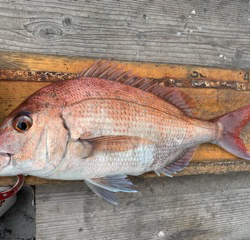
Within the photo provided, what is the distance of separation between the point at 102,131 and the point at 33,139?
35 centimetres

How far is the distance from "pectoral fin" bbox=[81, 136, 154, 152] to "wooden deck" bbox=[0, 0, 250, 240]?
1.79ft

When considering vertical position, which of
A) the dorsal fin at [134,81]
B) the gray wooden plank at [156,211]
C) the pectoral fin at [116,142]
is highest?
the dorsal fin at [134,81]

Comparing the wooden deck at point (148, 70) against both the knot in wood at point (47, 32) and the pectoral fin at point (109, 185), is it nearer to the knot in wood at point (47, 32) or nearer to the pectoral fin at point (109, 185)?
the knot in wood at point (47, 32)

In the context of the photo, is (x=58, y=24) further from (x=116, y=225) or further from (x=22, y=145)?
(x=116, y=225)

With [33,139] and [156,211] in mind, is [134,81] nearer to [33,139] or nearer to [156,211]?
[33,139]

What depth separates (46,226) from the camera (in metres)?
1.84

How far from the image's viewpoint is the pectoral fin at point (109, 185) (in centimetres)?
156

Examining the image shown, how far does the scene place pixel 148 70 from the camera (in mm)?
1933

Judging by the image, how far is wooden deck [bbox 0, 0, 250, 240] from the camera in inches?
70.1

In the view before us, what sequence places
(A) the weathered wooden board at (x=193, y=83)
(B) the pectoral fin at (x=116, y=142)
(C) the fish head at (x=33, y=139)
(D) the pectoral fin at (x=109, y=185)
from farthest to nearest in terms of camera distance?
(A) the weathered wooden board at (x=193, y=83), (D) the pectoral fin at (x=109, y=185), (B) the pectoral fin at (x=116, y=142), (C) the fish head at (x=33, y=139)

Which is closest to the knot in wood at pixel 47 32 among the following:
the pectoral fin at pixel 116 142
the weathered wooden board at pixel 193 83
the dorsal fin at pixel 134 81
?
the weathered wooden board at pixel 193 83

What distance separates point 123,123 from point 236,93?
3.53ft

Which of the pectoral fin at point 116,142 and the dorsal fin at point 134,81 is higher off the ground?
the dorsal fin at point 134,81

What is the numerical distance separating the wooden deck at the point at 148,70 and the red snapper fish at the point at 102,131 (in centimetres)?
30
